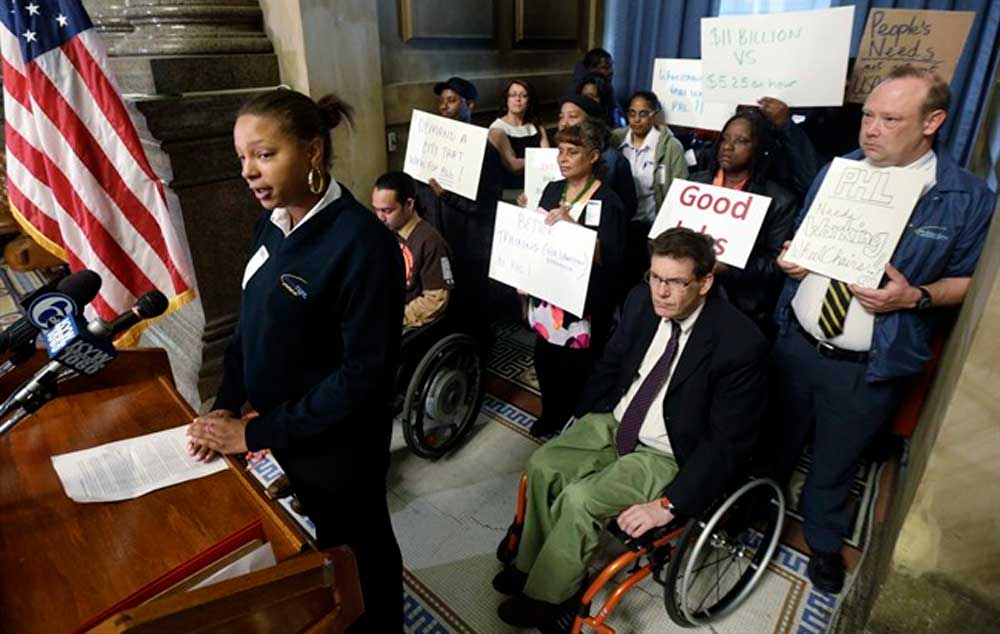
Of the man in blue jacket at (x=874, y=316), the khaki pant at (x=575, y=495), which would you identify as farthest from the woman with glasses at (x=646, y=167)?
the khaki pant at (x=575, y=495)

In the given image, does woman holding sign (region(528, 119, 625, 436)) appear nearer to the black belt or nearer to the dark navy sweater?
the black belt

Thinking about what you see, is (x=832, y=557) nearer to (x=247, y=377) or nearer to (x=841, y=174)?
(x=841, y=174)

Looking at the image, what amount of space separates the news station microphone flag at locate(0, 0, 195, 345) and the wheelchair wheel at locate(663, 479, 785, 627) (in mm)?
1970

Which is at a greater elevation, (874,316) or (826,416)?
(874,316)

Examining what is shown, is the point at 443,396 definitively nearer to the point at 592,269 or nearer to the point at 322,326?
the point at 592,269

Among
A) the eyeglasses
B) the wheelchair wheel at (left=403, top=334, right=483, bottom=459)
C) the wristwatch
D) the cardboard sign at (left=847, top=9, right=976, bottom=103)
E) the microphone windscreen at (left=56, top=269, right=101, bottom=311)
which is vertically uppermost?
the cardboard sign at (left=847, top=9, right=976, bottom=103)

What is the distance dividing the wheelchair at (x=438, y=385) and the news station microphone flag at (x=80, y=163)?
90cm

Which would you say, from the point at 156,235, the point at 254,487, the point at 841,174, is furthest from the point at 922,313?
the point at 156,235

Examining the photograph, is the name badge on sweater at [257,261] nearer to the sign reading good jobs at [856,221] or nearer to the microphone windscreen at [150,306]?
the microphone windscreen at [150,306]

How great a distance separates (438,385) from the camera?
239cm

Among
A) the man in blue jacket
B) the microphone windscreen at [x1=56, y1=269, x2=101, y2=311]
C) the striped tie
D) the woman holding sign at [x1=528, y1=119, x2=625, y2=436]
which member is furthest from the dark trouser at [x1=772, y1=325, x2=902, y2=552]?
the microphone windscreen at [x1=56, y1=269, x2=101, y2=311]

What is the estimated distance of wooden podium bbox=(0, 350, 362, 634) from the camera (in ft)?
2.51

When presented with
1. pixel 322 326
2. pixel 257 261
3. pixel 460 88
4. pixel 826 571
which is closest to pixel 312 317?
pixel 322 326

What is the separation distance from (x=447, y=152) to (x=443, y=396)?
1.12 m
